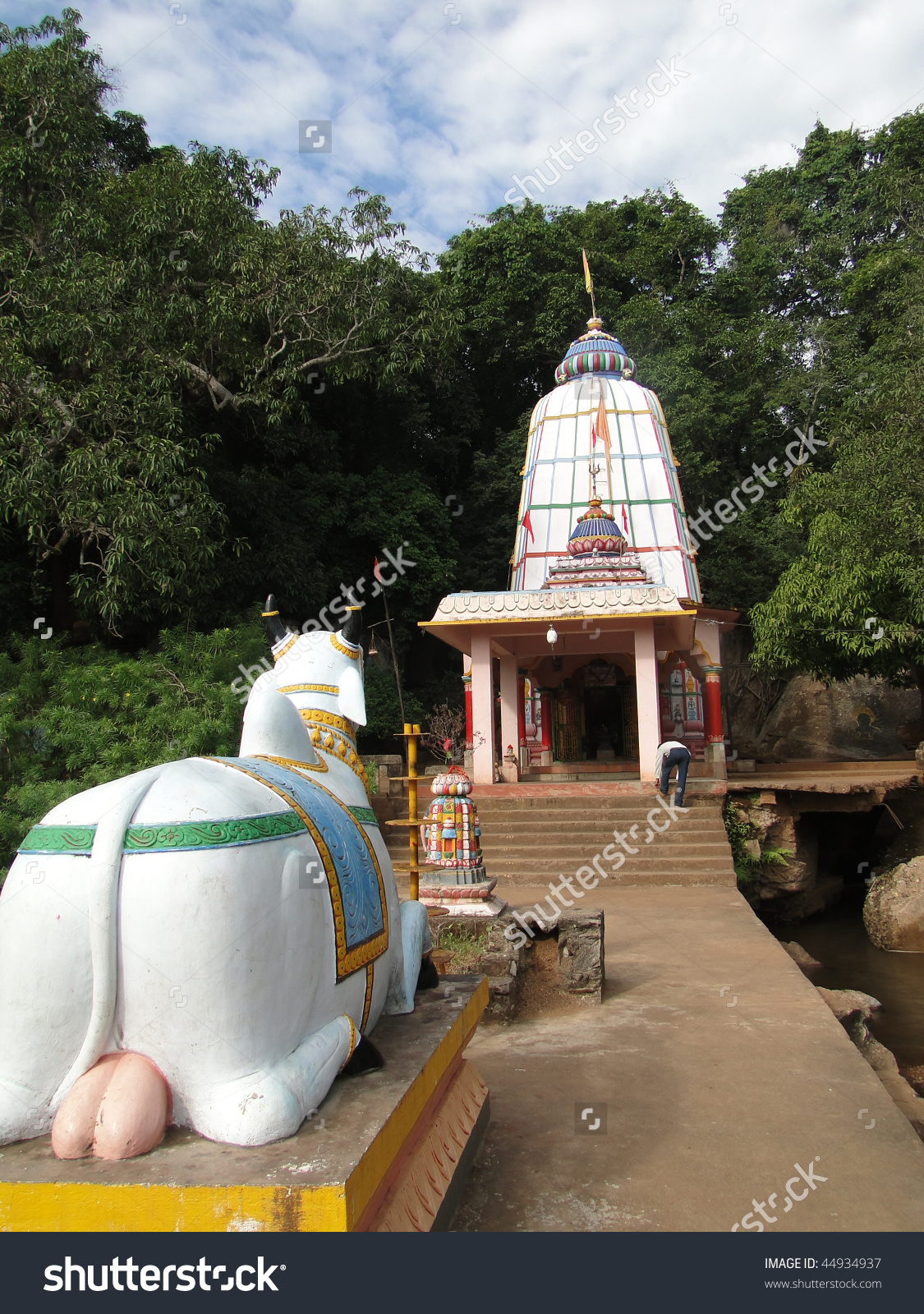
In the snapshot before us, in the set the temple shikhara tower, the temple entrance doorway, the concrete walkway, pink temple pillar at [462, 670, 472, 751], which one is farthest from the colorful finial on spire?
the concrete walkway

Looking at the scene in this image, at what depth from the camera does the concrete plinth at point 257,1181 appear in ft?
5.93

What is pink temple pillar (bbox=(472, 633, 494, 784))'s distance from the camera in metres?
12.4

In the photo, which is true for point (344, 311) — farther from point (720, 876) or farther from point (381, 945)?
point (381, 945)

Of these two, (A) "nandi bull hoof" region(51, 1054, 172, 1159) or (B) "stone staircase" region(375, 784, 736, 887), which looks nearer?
(A) "nandi bull hoof" region(51, 1054, 172, 1159)

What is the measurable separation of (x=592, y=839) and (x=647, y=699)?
2746 millimetres

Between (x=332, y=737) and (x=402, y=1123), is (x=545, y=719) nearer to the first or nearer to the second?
(x=332, y=737)

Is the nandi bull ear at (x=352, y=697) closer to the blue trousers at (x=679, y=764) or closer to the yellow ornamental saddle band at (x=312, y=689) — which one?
the yellow ornamental saddle band at (x=312, y=689)

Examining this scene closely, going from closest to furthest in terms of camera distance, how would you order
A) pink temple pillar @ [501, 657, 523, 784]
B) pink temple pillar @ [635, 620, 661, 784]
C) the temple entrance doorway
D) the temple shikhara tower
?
pink temple pillar @ [635, 620, 661, 784] → pink temple pillar @ [501, 657, 523, 784] → the temple shikhara tower → the temple entrance doorway

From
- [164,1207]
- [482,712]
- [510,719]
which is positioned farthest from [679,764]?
[164,1207]

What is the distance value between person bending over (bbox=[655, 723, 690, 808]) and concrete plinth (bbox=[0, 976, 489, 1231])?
28.2ft

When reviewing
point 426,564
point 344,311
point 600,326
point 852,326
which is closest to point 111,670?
point 344,311

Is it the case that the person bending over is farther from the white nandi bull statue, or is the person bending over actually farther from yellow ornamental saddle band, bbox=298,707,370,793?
the white nandi bull statue

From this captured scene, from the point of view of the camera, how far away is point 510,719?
13.8m

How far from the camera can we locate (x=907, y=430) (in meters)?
12.8
